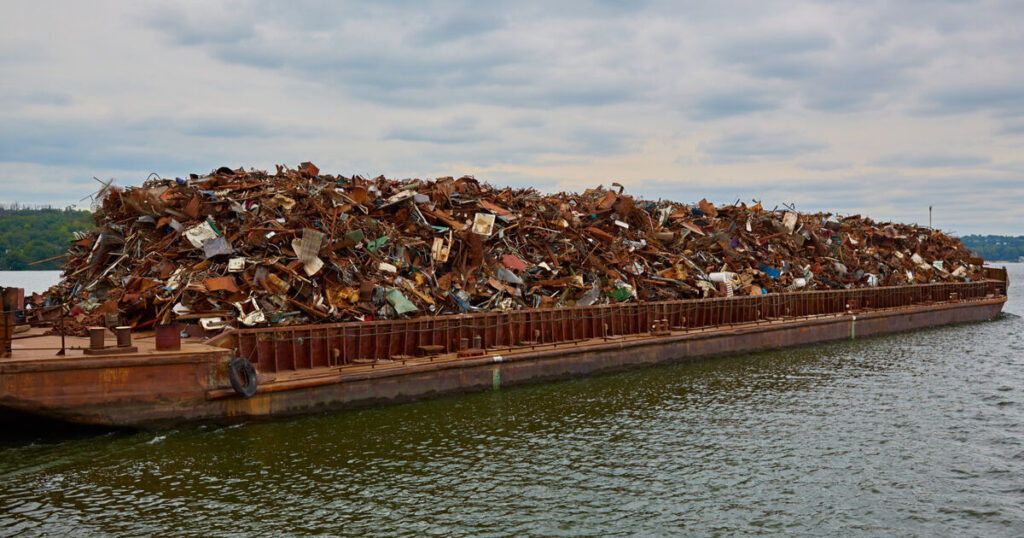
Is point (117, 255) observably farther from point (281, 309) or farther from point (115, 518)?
point (115, 518)

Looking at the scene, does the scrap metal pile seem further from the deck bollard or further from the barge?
the deck bollard

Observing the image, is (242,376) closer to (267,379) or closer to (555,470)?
(267,379)

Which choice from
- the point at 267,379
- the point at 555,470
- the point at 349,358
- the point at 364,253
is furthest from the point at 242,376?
the point at 555,470

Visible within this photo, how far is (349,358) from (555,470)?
750 cm

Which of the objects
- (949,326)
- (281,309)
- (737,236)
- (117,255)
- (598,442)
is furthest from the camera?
(949,326)

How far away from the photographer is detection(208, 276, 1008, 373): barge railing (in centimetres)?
1764

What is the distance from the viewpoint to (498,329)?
71.8ft

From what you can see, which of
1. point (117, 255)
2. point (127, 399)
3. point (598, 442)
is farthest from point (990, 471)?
point (117, 255)

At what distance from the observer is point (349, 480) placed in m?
13.0

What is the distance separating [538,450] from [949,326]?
36491 millimetres

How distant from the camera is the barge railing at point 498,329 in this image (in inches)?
695

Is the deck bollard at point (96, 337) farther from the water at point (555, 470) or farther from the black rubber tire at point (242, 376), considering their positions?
the black rubber tire at point (242, 376)

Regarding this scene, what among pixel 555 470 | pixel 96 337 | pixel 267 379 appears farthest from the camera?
pixel 267 379

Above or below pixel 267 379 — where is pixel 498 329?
above
